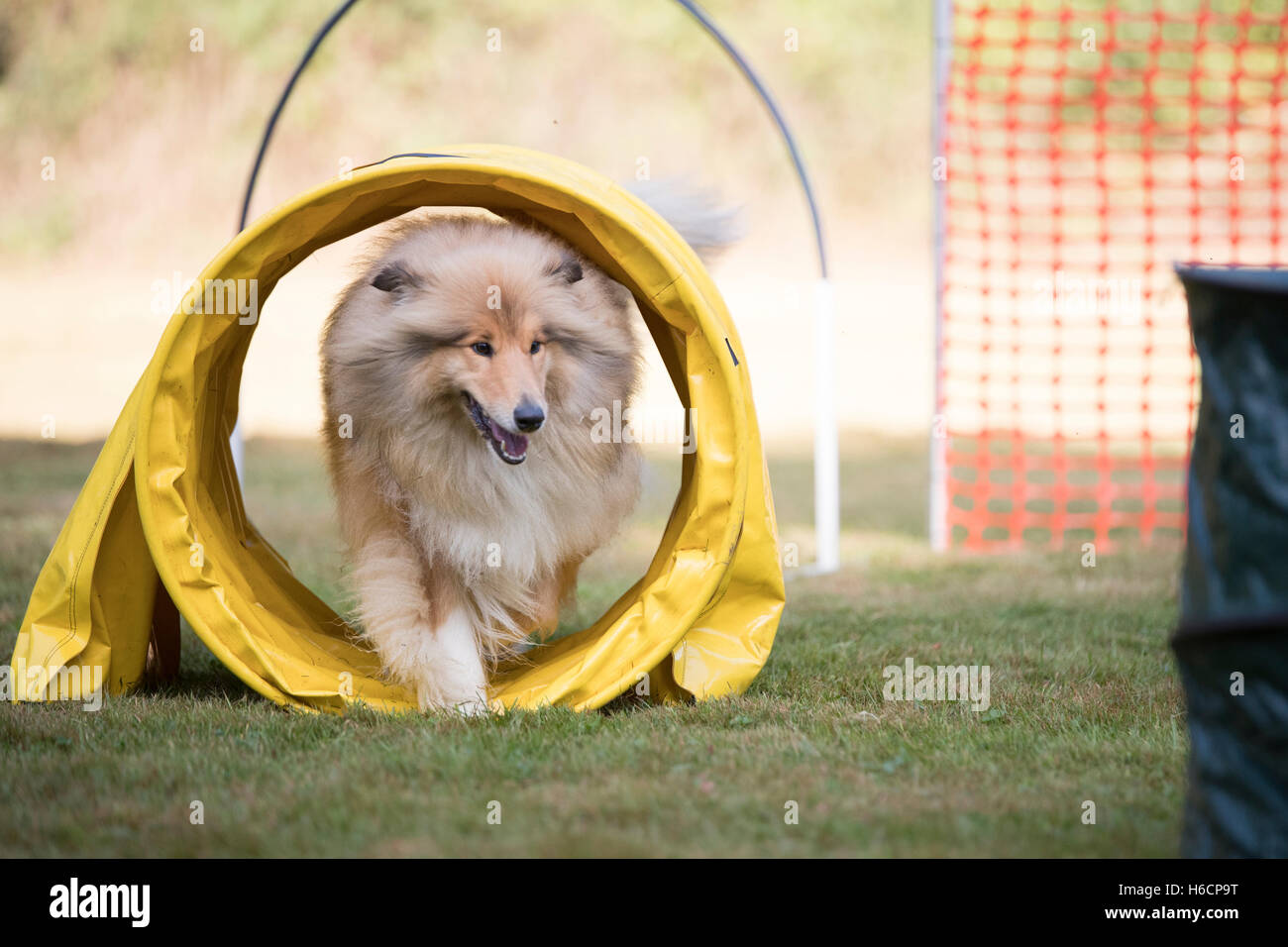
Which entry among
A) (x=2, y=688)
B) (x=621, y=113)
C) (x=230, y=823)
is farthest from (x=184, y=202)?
(x=230, y=823)

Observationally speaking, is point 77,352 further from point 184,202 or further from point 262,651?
point 262,651

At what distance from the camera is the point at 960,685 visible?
13.6ft

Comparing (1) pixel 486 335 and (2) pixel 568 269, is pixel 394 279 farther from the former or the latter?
(2) pixel 568 269

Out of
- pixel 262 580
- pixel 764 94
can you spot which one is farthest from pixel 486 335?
pixel 764 94

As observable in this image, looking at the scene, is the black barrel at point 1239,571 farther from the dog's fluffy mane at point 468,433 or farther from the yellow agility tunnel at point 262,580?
the dog's fluffy mane at point 468,433

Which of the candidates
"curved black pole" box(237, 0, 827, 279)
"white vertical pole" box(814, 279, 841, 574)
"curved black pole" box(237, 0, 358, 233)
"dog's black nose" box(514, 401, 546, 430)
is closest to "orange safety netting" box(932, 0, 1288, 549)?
"white vertical pole" box(814, 279, 841, 574)

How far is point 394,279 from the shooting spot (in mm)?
3873

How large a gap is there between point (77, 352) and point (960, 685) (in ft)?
40.4

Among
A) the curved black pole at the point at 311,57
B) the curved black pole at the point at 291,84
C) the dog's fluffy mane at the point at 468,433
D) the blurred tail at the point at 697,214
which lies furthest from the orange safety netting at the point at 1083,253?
the curved black pole at the point at 291,84

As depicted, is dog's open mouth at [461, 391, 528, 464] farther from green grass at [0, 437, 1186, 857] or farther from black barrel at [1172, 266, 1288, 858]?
black barrel at [1172, 266, 1288, 858]

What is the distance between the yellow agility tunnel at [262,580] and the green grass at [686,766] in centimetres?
17

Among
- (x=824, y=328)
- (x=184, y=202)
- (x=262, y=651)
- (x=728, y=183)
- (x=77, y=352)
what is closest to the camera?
(x=262, y=651)

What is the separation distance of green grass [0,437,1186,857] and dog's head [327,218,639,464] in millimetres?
715

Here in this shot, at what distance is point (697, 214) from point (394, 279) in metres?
1.56
